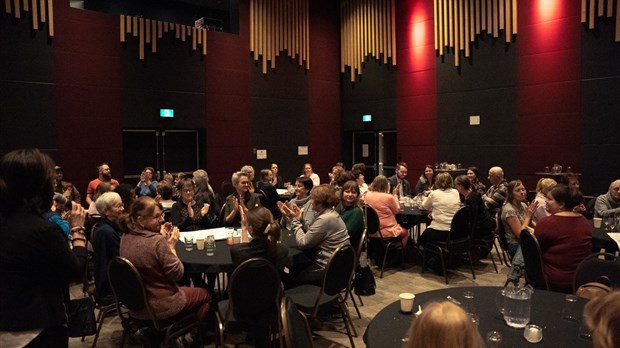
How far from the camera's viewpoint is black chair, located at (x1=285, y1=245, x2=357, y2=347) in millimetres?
3705

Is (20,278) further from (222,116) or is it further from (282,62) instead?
(282,62)

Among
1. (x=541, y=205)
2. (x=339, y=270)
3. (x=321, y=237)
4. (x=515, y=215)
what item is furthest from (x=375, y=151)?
(x=339, y=270)

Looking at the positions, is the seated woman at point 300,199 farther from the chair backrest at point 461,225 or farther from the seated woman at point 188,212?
the chair backrest at point 461,225

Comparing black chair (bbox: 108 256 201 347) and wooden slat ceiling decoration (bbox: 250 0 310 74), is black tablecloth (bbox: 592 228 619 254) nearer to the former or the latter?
black chair (bbox: 108 256 201 347)

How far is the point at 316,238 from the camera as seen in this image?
13.7ft

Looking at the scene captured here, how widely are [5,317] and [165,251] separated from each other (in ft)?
4.27

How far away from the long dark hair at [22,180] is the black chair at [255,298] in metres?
1.38

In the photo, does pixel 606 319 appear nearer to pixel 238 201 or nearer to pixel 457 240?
pixel 457 240

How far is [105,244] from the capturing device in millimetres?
3916

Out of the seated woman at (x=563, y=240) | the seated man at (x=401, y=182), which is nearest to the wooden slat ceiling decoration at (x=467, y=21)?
the seated man at (x=401, y=182)

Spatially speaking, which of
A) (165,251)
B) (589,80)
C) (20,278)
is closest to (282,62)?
(589,80)

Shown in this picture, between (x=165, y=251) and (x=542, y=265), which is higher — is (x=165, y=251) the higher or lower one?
the higher one

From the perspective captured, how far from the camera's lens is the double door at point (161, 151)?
9.96 m

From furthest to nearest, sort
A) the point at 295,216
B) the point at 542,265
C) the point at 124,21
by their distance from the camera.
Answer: the point at 124,21 < the point at 295,216 < the point at 542,265
